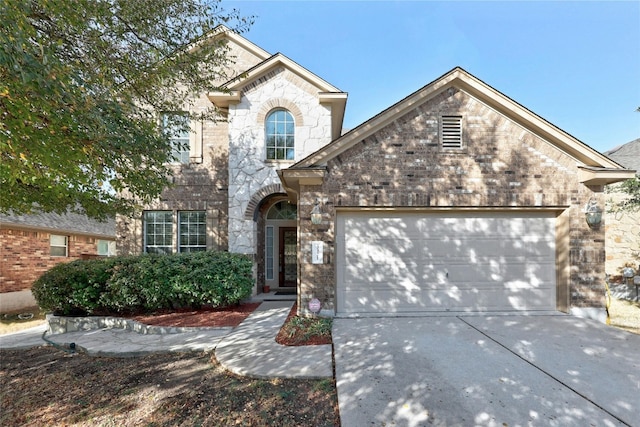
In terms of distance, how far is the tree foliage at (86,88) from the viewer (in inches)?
150

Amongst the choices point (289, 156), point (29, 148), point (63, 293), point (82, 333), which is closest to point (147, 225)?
point (63, 293)

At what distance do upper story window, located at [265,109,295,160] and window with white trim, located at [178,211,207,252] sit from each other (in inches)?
133

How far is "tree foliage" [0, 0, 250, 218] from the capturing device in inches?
150

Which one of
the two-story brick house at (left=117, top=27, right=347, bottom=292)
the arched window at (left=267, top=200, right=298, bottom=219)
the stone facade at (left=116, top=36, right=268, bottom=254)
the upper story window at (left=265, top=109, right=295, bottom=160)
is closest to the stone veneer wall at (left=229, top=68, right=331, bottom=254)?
the two-story brick house at (left=117, top=27, right=347, bottom=292)

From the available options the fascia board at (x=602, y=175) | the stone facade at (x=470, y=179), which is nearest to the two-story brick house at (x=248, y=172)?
the stone facade at (x=470, y=179)

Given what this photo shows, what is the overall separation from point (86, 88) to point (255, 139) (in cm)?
563

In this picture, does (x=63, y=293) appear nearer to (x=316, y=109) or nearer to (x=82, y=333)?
(x=82, y=333)

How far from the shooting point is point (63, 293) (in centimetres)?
762

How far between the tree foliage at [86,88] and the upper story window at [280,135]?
112 inches

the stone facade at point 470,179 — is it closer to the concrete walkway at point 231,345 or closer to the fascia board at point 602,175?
the fascia board at point 602,175

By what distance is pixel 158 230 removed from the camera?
A: 1038 centimetres

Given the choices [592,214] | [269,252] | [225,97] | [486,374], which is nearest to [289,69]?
[225,97]

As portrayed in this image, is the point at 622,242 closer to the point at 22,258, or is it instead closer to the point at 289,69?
the point at 289,69

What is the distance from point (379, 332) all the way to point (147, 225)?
29.3 feet
